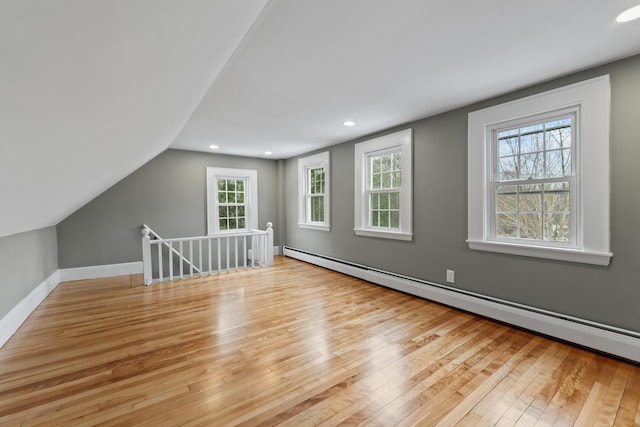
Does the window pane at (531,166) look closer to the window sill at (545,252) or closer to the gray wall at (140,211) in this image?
the window sill at (545,252)

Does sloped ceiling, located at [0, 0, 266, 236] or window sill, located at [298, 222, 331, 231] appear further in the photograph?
window sill, located at [298, 222, 331, 231]

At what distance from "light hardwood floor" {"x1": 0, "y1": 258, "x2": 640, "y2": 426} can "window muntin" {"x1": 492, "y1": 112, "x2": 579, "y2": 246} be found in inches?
37.1

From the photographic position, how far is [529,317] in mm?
2553

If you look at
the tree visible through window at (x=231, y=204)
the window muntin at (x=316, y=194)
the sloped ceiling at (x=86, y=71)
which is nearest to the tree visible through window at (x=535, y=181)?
the sloped ceiling at (x=86, y=71)

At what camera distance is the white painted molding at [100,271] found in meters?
4.26

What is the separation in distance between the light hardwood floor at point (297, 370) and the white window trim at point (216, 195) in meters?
2.44

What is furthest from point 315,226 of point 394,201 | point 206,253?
point 206,253

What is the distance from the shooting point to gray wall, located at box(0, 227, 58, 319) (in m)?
2.47

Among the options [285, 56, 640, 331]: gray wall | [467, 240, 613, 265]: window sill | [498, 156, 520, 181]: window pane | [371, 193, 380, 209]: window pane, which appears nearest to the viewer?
[285, 56, 640, 331]: gray wall

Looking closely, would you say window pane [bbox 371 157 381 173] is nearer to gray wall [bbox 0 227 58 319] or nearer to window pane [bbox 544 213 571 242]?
window pane [bbox 544 213 571 242]

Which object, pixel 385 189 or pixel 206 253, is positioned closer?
pixel 385 189

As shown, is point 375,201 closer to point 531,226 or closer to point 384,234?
point 384,234

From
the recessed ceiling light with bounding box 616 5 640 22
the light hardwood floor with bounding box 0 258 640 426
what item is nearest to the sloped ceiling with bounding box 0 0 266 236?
the light hardwood floor with bounding box 0 258 640 426

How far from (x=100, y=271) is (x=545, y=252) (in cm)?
579
